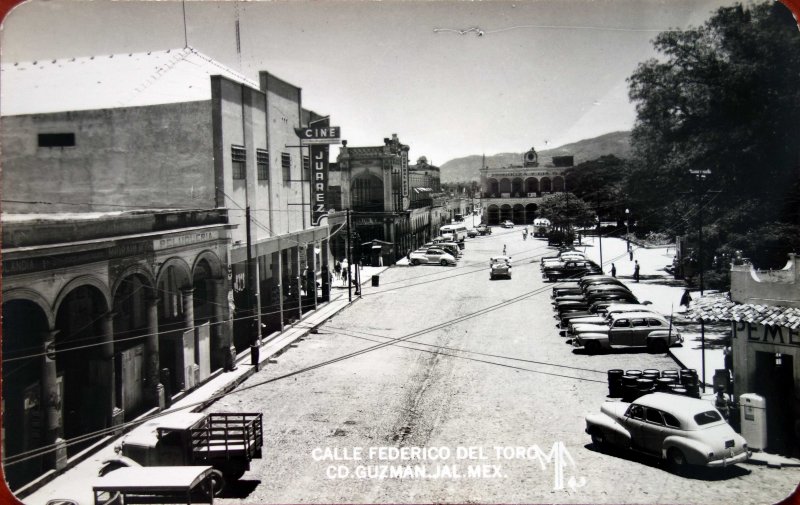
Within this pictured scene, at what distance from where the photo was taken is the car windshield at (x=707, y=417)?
11.3 m

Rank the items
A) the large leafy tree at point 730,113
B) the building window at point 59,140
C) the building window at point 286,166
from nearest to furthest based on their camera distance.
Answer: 1. the large leafy tree at point 730,113
2. the building window at point 59,140
3. the building window at point 286,166

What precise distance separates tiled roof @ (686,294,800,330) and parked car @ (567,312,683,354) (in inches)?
217

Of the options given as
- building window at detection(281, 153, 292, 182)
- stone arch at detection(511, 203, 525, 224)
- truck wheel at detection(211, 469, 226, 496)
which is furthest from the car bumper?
stone arch at detection(511, 203, 525, 224)

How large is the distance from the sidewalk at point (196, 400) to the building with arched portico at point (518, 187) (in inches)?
2835

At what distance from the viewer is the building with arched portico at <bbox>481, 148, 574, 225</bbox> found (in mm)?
99931

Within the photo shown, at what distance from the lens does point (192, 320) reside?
17.8 m

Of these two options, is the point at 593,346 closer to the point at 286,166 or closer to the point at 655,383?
the point at 655,383

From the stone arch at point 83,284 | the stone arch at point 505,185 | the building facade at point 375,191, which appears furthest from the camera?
the stone arch at point 505,185

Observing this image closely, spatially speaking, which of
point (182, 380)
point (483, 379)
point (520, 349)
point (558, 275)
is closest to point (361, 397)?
point (483, 379)

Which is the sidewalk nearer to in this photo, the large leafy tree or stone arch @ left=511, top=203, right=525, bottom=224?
the large leafy tree

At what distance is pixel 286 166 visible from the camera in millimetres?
25875

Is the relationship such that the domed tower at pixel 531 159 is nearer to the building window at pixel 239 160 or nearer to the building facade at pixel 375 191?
the building facade at pixel 375 191

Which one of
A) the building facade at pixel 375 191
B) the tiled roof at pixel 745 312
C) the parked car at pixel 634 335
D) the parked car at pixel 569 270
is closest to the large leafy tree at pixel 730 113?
the parked car at pixel 634 335

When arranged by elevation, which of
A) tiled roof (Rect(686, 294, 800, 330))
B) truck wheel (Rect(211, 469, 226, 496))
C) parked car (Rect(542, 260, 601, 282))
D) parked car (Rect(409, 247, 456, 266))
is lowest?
truck wheel (Rect(211, 469, 226, 496))
